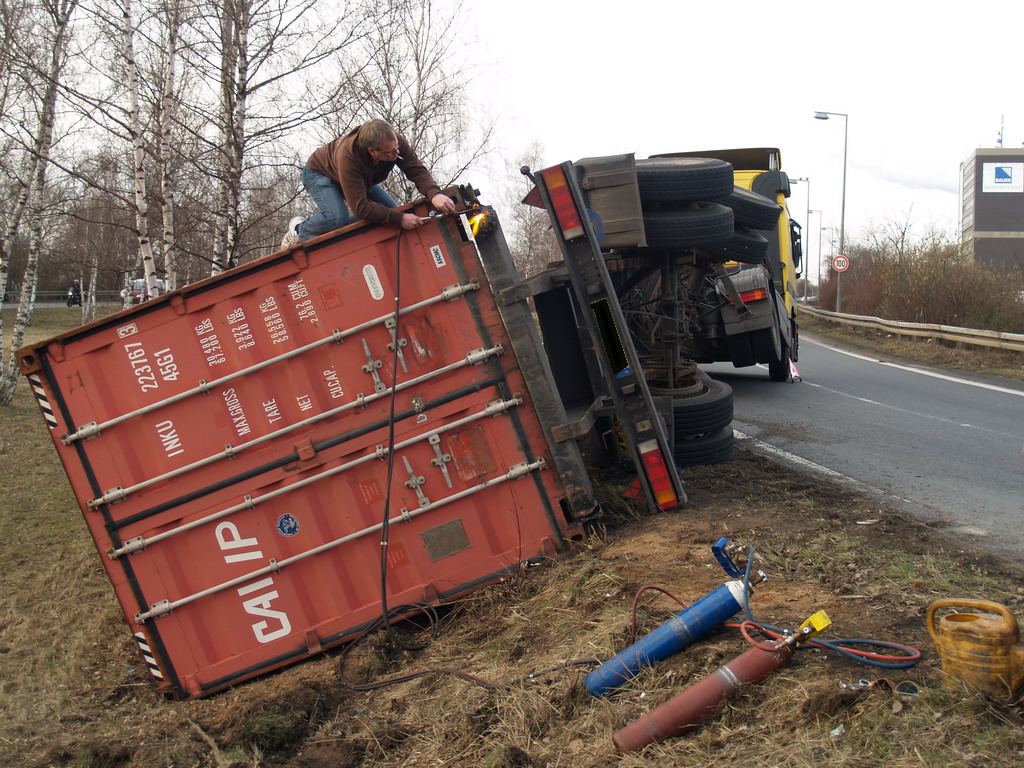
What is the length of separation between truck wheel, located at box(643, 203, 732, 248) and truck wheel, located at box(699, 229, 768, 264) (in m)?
0.63

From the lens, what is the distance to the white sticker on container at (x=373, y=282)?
4.83 meters

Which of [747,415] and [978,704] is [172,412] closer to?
[978,704]

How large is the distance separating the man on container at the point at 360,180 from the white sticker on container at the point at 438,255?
0.57 feet

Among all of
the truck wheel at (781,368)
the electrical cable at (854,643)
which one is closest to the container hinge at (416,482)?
the electrical cable at (854,643)

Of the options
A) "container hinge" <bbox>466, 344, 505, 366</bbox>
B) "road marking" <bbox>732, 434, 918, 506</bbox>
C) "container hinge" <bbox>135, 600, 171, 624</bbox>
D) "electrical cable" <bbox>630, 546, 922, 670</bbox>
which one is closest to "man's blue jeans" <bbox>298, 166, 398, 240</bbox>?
"container hinge" <bbox>466, 344, 505, 366</bbox>

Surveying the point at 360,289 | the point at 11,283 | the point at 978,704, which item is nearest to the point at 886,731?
the point at 978,704

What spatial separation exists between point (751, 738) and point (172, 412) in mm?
3529

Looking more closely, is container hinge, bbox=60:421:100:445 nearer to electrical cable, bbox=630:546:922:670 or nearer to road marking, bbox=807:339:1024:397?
electrical cable, bbox=630:546:922:670

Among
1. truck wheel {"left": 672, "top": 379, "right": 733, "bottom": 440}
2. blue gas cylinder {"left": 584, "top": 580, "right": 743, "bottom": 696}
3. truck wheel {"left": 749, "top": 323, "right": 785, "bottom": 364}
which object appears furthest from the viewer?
truck wheel {"left": 749, "top": 323, "right": 785, "bottom": 364}

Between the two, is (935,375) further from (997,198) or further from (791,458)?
(997,198)

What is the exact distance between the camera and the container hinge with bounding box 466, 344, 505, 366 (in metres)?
4.89

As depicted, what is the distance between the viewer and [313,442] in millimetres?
4801

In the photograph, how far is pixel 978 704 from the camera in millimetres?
2752

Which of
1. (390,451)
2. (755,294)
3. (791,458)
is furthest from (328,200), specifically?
(755,294)
